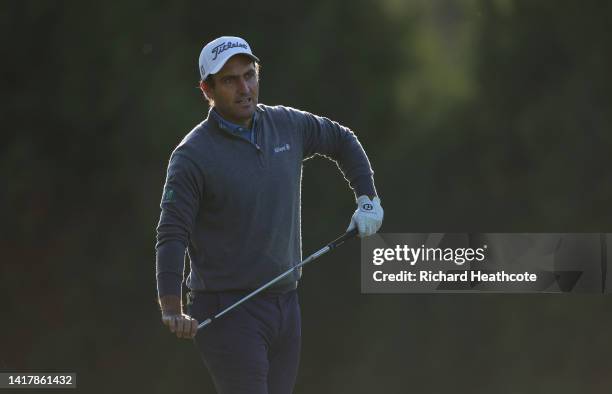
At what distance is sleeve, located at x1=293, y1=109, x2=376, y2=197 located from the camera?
388 cm

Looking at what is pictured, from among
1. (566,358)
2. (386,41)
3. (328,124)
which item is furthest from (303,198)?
(328,124)

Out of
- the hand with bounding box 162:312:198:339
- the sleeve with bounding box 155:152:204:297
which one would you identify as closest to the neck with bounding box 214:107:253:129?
the sleeve with bounding box 155:152:204:297

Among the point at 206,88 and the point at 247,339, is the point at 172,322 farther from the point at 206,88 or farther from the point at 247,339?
the point at 206,88

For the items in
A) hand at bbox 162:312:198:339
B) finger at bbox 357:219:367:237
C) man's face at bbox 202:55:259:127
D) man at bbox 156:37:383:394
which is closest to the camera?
hand at bbox 162:312:198:339

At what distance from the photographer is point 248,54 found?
11.6ft

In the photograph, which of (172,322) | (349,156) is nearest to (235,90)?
(349,156)

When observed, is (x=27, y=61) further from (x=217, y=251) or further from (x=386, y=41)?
(x=217, y=251)

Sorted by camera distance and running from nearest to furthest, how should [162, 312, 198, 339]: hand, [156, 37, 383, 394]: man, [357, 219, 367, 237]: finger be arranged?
1. [162, 312, 198, 339]: hand
2. [156, 37, 383, 394]: man
3. [357, 219, 367, 237]: finger

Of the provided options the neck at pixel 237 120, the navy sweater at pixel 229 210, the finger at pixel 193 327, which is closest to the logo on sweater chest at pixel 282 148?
the navy sweater at pixel 229 210

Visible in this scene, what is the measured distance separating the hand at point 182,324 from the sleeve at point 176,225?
9 cm

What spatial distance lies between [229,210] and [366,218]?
613mm

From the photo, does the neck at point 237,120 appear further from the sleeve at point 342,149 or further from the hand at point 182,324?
the hand at point 182,324

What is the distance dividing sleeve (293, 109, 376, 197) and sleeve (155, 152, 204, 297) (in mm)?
578

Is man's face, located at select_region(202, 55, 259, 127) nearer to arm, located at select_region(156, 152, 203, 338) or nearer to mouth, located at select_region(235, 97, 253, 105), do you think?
mouth, located at select_region(235, 97, 253, 105)
